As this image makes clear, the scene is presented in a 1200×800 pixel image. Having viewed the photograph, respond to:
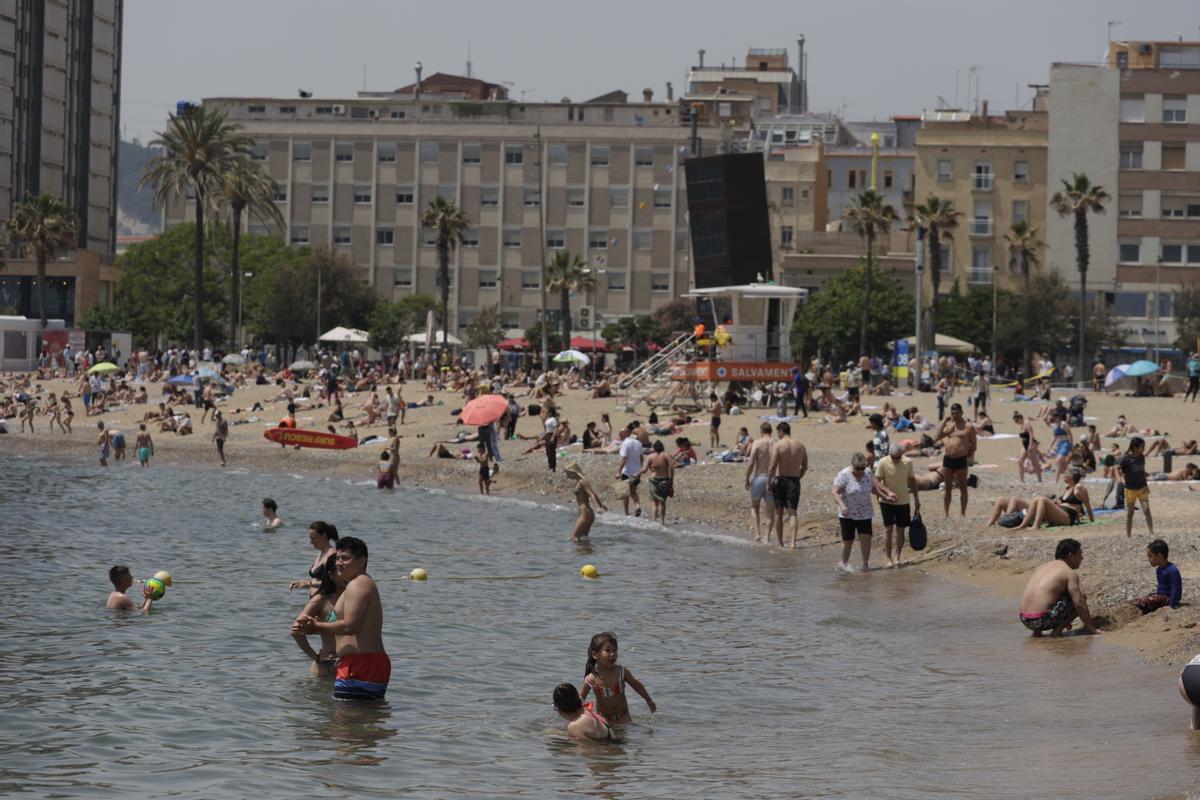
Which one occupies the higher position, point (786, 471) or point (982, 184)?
point (982, 184)

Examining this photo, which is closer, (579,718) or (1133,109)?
(579,718)

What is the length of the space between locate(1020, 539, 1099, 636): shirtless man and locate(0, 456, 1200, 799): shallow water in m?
0.31

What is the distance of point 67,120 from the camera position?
355ft

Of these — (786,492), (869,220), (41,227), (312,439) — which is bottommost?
(786,492)

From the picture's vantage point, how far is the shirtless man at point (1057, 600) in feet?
51.6

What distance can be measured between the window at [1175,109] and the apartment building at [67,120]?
5816 cm

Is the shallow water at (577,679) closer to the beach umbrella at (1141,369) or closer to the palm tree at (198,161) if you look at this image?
the beach umbrella at (1141,369)

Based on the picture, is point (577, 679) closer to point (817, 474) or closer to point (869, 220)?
point (817, 474)

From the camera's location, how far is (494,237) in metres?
108

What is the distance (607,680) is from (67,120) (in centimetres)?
10356

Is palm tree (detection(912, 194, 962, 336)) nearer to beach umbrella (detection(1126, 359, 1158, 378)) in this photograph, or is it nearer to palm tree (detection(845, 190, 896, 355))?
palm tree (detection(845, 190, 896, 355))

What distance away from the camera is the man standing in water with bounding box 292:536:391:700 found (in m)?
12.1

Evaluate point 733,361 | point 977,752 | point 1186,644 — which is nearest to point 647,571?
point 1186,644

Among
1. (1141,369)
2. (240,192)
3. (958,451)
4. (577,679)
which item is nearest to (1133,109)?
(1141,369)
